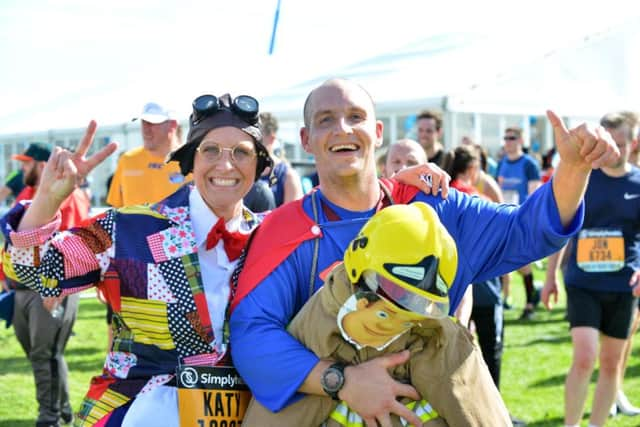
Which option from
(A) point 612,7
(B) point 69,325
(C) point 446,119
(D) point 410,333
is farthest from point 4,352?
Answer: (A) point 612,7

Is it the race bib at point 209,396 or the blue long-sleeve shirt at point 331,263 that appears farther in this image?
the race bib at point 209,396

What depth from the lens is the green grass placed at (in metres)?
6.82

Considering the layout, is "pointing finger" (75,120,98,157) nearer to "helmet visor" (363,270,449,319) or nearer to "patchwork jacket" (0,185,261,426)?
"patchwork jacket" (0,185,261,426)

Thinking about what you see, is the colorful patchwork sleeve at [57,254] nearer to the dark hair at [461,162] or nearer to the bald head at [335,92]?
the bald head at [335,92]

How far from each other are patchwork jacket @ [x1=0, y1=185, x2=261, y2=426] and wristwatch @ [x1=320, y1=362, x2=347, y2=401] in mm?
557

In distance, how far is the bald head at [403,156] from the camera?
5.21 m

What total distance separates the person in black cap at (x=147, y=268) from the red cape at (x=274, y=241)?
144 millimetres

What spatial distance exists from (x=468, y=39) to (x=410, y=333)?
37.6ft

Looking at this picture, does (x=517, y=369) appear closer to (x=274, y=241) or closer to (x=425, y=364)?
(x=274, y=241)

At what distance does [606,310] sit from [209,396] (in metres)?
3.78

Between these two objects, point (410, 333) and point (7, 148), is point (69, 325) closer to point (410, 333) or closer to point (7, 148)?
point (410, 333)

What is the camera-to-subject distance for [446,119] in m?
11.3

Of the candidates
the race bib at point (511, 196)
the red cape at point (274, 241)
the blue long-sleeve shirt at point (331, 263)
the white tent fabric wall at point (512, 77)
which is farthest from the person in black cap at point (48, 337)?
the race bib at point (511, 196)

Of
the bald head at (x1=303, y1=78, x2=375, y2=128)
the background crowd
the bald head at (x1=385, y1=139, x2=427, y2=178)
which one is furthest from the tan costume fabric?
the bald head at (x1=385, y1=139, x2=427, y2=178)
